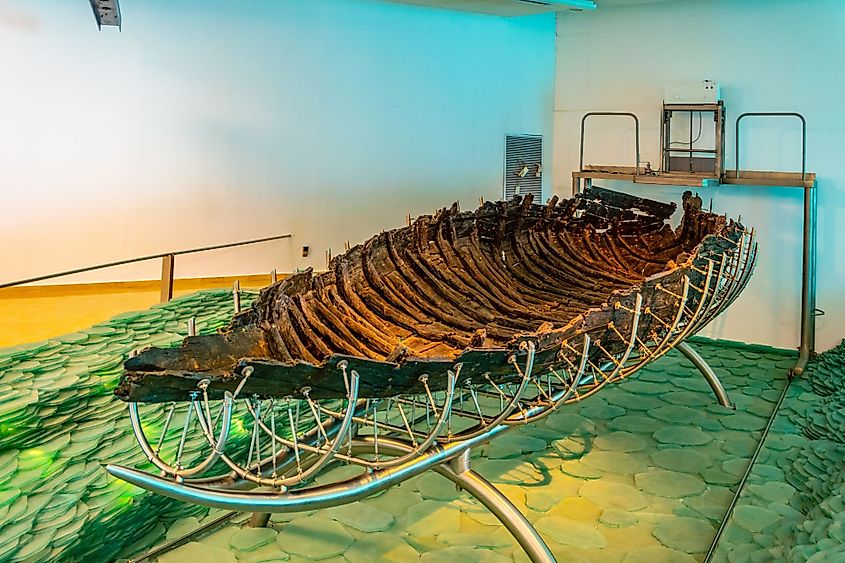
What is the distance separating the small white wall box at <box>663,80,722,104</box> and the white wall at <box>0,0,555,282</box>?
115 cm

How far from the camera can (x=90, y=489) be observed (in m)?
2.76

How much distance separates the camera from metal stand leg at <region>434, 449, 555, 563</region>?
2484mm

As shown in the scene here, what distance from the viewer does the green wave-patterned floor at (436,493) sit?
2.68 metres

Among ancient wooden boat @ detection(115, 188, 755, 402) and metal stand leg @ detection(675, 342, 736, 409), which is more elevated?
ancient wooden boat @ detection(115, 188, 755, 402)

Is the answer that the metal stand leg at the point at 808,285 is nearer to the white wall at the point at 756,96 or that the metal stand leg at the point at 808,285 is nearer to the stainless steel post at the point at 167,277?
the white wall at the point at 756,96

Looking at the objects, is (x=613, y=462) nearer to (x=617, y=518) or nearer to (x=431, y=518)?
(x=617, y=518)

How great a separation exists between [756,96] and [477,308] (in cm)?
338

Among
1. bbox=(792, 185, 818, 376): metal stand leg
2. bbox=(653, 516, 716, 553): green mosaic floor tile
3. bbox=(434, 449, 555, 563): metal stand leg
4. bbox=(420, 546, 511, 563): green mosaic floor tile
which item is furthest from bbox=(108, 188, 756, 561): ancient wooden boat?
bbox=(792, 185, 818, 376): metal stand leg

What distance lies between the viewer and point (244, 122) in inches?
186

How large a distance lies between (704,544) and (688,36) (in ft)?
12.8

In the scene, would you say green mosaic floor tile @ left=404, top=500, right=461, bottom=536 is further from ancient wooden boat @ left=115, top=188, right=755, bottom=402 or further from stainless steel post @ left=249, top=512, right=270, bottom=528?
ancient wooden boat @ left=115, top=188, right=755, bottom=402

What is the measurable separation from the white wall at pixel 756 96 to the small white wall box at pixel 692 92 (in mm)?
303

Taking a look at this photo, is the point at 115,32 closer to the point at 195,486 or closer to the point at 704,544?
the point at 195,486

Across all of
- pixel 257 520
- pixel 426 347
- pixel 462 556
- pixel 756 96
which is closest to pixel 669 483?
pixel 462 556
